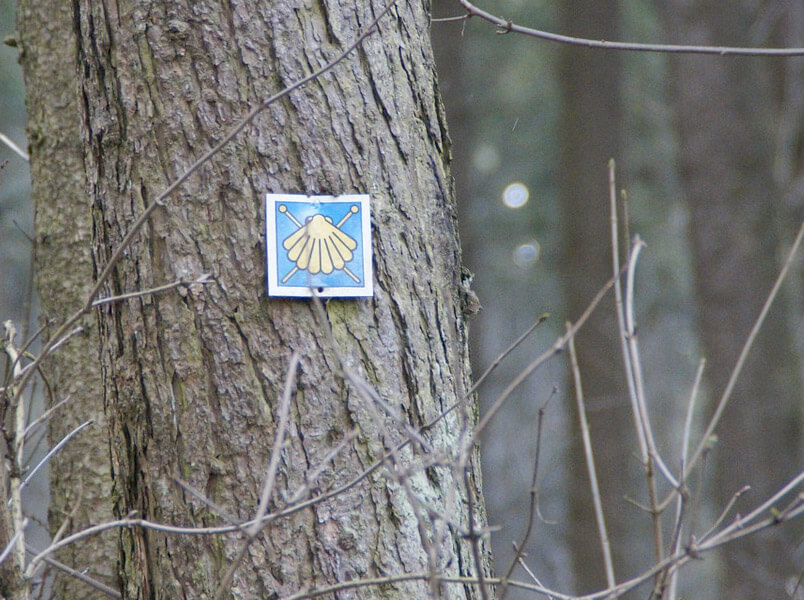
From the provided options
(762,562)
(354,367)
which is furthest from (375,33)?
(762,562)

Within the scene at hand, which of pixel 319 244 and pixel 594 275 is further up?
pixel 319 244

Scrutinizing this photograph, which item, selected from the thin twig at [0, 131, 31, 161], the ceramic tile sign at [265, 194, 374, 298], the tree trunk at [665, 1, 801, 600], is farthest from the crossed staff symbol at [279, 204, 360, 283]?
the tree trunk at [665, 1, 801, 600]

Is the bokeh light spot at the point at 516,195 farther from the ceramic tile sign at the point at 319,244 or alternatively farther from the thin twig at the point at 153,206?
the thin twig at the point at 153,206

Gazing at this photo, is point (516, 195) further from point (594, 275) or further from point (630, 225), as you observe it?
point (594, 275)

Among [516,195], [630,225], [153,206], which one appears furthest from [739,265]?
[516,195]

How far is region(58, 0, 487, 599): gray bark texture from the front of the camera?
1435mm

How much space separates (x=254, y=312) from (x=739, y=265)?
473cm

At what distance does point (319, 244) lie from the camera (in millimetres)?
1518

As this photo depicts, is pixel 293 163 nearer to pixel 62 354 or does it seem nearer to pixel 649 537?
pixel 62 354

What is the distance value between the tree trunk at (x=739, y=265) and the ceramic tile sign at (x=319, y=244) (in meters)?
4.36

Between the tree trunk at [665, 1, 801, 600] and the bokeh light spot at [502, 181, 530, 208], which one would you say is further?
the bokeh light spot at [502, 181, 530, 208]

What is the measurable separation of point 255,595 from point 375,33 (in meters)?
→ 1.01

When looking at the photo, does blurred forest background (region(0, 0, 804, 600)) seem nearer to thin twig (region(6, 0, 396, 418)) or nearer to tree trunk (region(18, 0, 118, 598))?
tree trunk (region(18, 0, 118, 598))

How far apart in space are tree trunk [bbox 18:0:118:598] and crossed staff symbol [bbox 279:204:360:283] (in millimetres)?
1515
